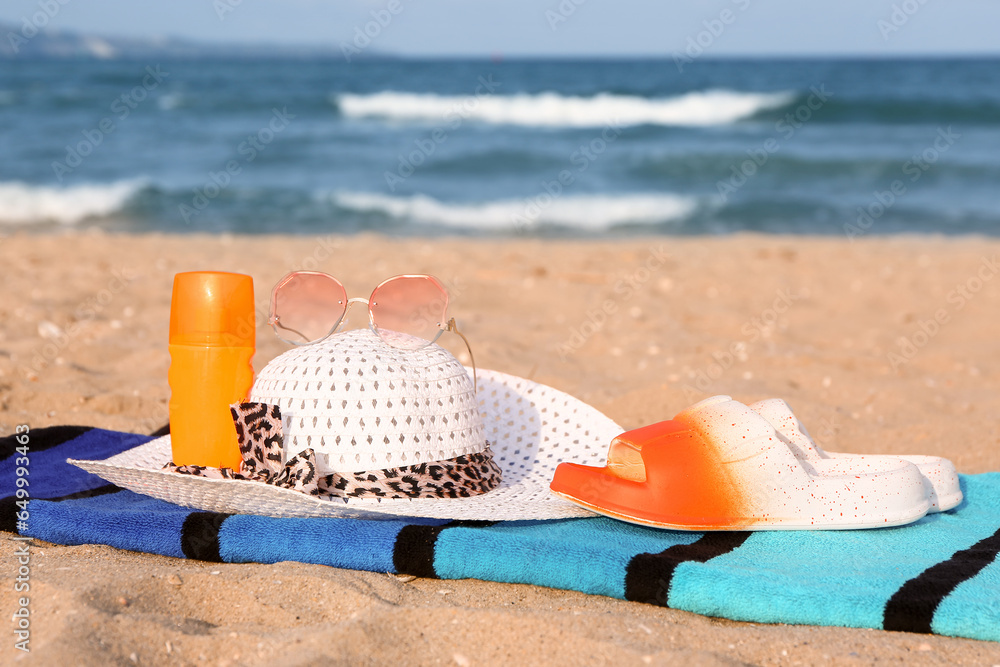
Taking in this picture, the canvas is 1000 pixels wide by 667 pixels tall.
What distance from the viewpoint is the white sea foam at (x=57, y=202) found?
355 inches

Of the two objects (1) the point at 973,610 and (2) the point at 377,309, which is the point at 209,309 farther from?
(1) the point at 973,610

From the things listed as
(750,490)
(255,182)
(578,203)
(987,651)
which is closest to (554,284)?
(750,490)

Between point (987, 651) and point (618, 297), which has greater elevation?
point (618, 297)

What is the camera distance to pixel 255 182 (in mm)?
10688

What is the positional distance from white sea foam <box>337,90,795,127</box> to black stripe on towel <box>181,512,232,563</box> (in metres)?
15.5

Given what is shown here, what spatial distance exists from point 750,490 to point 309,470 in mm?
934

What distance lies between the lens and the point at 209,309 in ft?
6.03

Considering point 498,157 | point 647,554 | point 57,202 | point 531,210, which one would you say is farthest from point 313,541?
point 498,157

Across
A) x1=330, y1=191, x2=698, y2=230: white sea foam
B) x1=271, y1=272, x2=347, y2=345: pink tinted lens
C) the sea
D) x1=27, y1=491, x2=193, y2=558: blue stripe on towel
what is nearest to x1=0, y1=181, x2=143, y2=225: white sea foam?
the sea

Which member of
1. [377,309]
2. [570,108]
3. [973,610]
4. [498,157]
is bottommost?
[973,610]

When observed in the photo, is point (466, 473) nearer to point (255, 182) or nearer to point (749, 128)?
point (255, 182)

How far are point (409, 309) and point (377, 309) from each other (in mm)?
76

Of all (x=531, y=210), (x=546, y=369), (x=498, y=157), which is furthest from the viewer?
(x=498, y=157)

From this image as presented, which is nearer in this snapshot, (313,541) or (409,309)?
(313,541)
